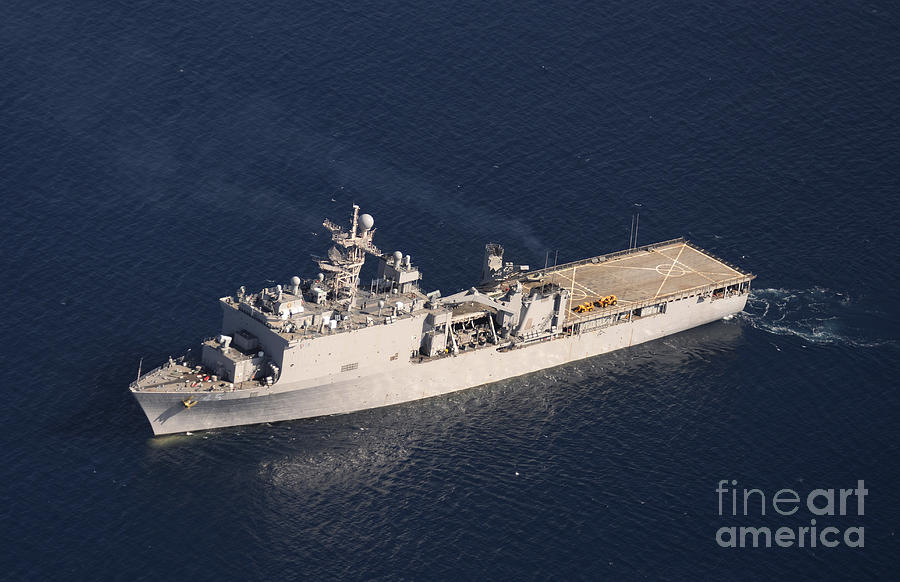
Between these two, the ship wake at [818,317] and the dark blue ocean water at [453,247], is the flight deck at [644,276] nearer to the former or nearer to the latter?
the dark blue ocean water at [453,247]

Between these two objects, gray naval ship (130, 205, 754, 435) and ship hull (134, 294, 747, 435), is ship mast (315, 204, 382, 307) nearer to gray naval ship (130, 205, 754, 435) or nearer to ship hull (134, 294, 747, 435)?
gray naval ship (130, 205, 754, 435)

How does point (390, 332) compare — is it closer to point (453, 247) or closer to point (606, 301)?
point (453, 247)

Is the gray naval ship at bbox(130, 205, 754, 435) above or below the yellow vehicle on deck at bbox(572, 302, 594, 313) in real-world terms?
below

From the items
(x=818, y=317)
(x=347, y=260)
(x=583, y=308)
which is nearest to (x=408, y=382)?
(x=347, y=260)

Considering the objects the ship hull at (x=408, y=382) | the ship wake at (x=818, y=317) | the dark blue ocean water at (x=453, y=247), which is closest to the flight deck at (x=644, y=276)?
the ship hull at (x=408, y=382)

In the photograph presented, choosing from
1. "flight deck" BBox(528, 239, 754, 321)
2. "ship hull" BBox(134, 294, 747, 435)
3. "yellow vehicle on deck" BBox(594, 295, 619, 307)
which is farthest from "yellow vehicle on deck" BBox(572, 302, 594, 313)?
"ship hull" BBox(134, 294, 747, 435)

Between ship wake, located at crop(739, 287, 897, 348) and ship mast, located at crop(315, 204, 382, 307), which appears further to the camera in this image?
ship wake, located at crop(739, 287, 897, 348)
